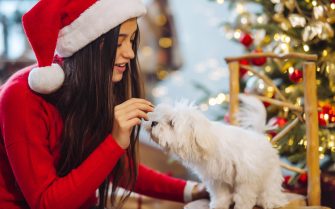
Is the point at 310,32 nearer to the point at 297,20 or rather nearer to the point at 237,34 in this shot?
the point at 297,20

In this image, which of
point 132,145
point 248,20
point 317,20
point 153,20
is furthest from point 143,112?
point 153,20

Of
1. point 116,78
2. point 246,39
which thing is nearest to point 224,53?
point 246,39

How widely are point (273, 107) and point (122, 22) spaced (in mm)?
1017

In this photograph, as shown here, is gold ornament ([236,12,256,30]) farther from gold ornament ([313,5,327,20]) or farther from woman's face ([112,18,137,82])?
woman's face ([112,18,137,82])

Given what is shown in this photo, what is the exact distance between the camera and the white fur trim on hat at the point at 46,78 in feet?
3.80

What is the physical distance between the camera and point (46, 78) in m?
1.16

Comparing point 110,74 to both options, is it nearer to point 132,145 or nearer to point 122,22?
point 122,22

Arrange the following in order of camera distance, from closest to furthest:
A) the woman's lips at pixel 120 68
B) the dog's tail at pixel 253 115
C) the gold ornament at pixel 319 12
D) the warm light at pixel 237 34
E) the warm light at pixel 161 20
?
the woman's lips at pixel 120 68 < the dog's tail at pixel 253 115 < the gold ornament at pixel 319 12 < the warm light at pixel 237 34 < the warm light at pixel 161 20

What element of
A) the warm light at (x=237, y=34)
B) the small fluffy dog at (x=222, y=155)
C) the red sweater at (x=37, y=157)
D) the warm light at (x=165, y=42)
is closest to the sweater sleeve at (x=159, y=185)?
the small fluffy dog at (x=222, y=155)

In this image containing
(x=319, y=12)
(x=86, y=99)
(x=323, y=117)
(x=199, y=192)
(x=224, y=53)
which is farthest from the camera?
(x=224, y=53)

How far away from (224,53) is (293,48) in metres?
1.63

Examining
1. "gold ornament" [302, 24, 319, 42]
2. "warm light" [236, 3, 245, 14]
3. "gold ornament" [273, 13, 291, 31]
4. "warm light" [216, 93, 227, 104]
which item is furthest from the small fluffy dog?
"warm light" [236, 3, 245, 14]

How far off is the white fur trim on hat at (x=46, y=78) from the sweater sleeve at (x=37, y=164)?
46mm

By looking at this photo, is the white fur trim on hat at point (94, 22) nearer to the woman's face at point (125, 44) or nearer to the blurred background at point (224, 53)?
the woman's face at point (125, 44)
